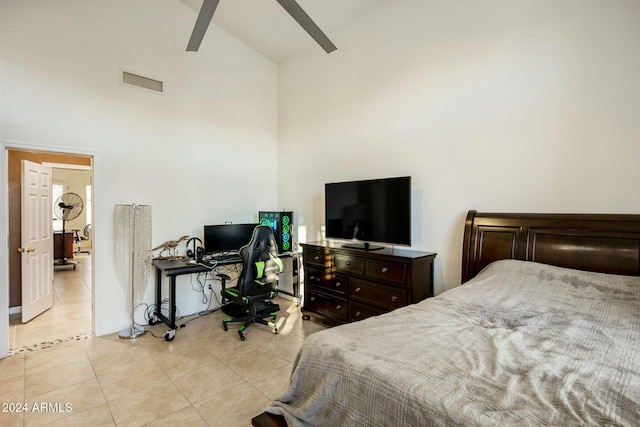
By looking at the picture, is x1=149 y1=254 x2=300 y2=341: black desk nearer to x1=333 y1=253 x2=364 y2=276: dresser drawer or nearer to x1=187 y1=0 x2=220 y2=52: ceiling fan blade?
x1=333 y1=253 x2=364 y2=276: dresser drawer

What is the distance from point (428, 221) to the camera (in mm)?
3268

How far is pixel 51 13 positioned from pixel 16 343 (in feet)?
11.6

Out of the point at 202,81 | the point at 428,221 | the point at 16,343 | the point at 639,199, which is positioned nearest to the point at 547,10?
the point at 639,199

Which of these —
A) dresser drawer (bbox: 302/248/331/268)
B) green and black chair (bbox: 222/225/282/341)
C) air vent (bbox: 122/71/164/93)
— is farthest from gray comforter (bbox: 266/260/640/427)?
air vent (bbox: 122/71/164/93)

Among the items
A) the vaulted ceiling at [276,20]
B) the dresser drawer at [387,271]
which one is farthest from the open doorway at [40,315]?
the dresser drawer at [387,271]

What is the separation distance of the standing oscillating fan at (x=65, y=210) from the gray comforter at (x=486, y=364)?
328 inches

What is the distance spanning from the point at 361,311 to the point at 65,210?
8.17 metres

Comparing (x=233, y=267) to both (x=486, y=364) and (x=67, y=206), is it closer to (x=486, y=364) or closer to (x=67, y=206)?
(x=486, y=364)

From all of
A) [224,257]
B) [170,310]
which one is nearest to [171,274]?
[170,310]

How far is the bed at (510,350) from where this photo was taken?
0.98m

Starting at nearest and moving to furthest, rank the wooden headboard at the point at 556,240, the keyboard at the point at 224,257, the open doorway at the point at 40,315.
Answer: the wooden headboard at the point at 556,240 < the open doorway at the point at 40,315 < the keyboard at the point at 224,257

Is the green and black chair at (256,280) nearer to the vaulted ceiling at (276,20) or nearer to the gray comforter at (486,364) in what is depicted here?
the gray comforter at (486,364)

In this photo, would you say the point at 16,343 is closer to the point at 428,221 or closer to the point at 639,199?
the point at 428,221

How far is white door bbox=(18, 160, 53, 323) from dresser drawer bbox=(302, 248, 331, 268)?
11.4 ft
